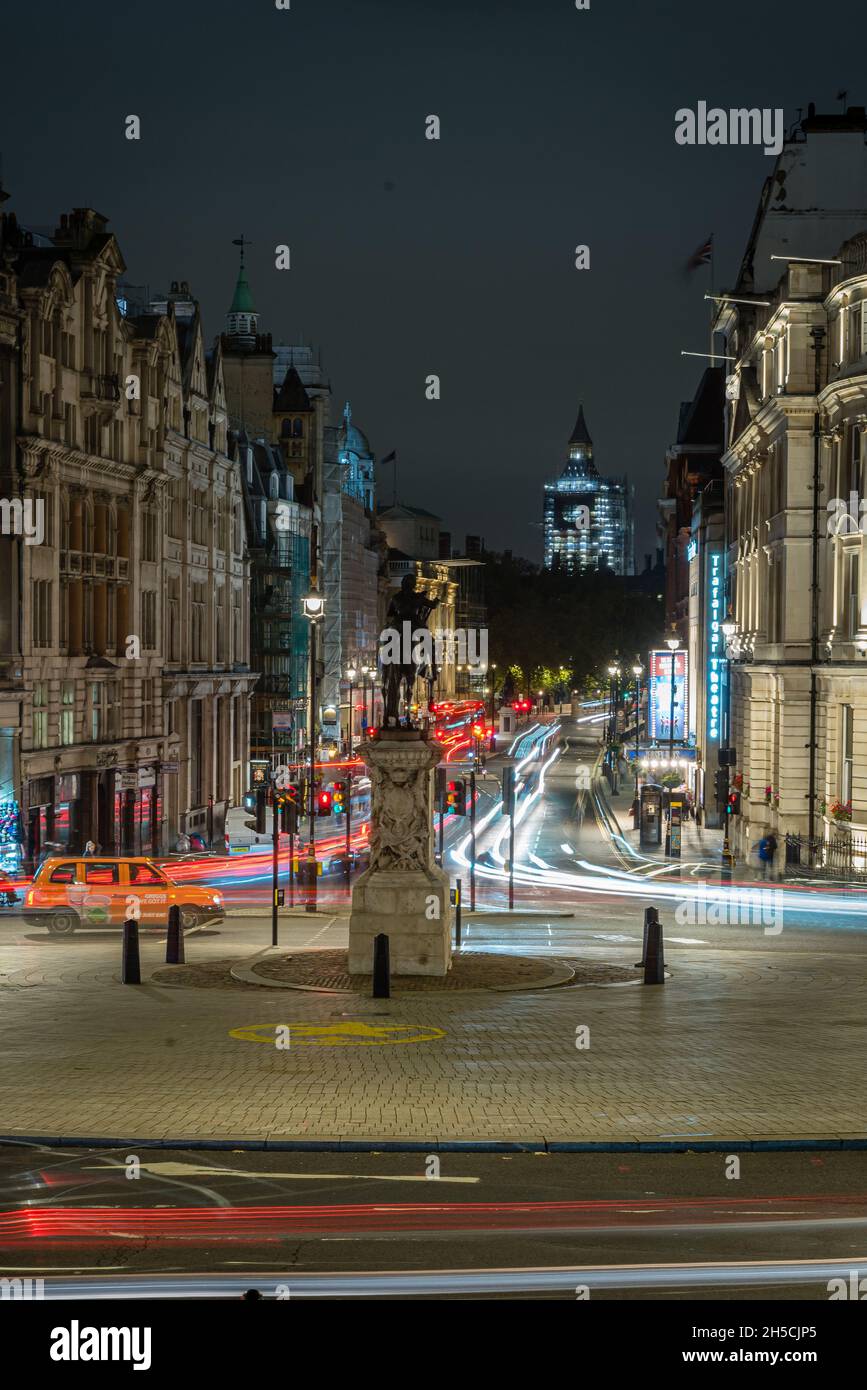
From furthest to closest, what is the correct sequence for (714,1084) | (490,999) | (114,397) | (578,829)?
(578,829) → (114,397) → (490,999) → (714,1084)

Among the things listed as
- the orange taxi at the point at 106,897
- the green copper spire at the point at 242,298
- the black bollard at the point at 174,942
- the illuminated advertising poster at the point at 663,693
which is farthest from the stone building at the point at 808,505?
the green copper spire at the point at 242,298

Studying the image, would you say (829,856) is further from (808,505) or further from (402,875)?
(402,875)

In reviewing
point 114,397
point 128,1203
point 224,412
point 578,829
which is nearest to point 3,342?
point 114,397

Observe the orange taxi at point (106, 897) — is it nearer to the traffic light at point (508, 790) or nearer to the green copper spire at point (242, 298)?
the traffic light at point (508, 790)

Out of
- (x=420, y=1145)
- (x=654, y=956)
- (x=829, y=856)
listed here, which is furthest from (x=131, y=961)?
(x=829, y=856)

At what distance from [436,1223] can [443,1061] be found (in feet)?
19.3

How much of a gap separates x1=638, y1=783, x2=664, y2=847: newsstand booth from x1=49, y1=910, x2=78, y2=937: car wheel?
31.1m

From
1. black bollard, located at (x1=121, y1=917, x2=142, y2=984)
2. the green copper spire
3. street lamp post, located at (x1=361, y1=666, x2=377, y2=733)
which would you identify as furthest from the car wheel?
the green copper spire

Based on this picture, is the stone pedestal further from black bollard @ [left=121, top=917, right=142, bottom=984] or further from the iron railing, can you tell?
the iron railing

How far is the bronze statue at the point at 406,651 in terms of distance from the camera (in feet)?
80.3

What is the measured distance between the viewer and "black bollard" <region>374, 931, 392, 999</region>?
71.9 ft

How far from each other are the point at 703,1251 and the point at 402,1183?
2.72 metres
